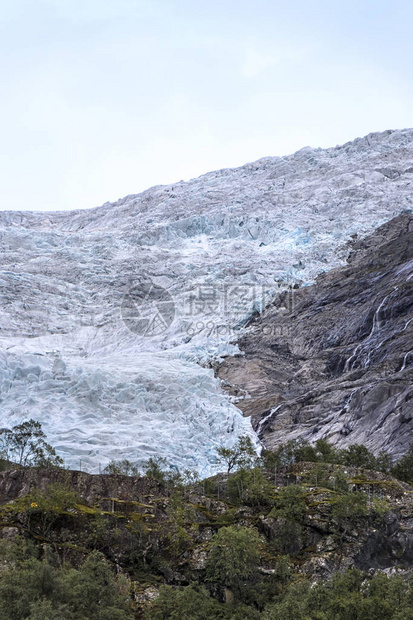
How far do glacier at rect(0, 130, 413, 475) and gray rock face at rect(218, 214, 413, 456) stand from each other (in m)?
3.05

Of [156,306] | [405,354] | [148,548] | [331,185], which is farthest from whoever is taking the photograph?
[331,185]

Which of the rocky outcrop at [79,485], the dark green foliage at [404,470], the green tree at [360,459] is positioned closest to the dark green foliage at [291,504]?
the rocky outcrop at [79,485]

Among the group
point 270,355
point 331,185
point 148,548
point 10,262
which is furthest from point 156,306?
point 148,548

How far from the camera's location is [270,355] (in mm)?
72250

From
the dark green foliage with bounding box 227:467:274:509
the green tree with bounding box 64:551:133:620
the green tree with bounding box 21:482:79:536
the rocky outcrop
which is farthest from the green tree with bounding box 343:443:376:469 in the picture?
the green tree with bounding box 64:551:133:620

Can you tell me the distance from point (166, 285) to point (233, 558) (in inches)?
2569

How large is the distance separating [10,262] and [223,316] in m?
35.4

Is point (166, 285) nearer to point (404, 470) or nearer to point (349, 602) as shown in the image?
point (404, 470)

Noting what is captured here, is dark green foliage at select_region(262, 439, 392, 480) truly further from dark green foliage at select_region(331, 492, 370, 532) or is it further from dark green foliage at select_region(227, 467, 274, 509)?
dark green foliage at select_region(331, 492, 370, 532)

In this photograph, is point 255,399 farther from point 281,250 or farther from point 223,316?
point 281,250

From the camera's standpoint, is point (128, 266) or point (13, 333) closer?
point (13, 333)

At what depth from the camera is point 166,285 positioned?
91500mm

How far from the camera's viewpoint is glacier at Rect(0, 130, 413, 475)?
5731 centimetres

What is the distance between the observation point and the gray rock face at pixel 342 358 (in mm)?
51781
